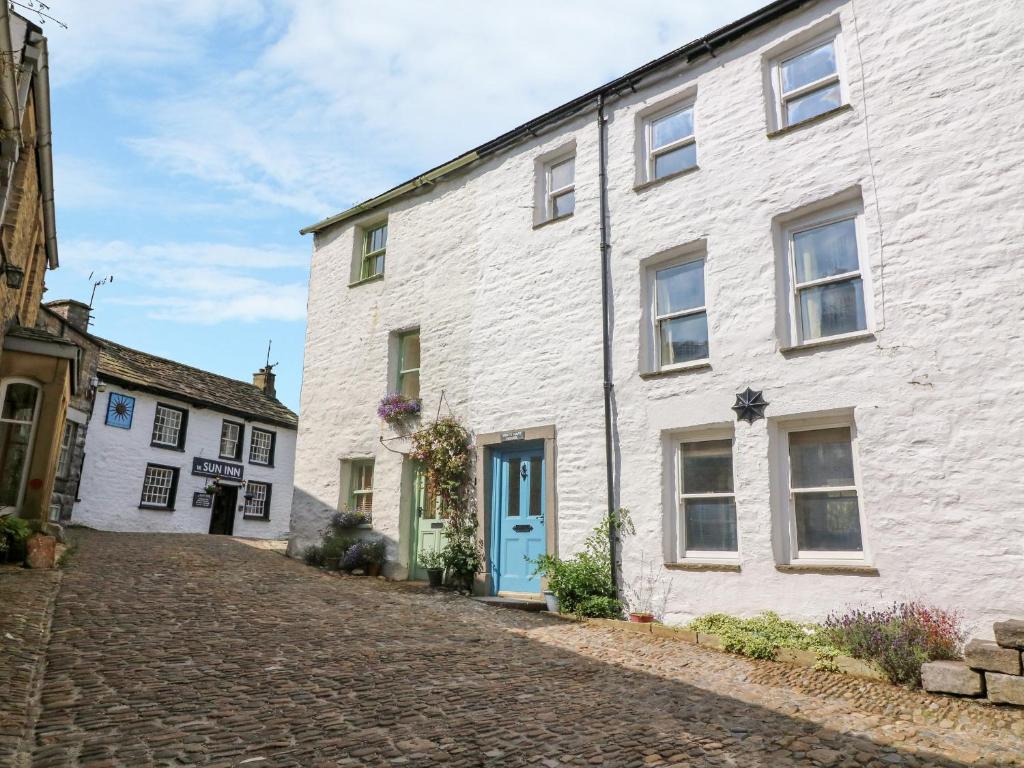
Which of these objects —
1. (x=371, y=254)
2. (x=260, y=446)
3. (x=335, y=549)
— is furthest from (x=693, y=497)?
(x=260, y=446)

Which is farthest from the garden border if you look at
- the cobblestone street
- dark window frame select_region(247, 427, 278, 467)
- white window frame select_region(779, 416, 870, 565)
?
dark window frame select_region(247, 427, 278, 467)

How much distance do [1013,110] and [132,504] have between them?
25.2 metres

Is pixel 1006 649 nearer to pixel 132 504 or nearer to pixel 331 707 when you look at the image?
pixel 331 707

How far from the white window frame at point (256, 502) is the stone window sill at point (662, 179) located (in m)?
22.0

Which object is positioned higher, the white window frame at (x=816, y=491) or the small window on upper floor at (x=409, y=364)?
the small window on upper floor at (x=409, y=364)

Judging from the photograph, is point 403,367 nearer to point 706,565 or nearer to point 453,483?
point 453,483

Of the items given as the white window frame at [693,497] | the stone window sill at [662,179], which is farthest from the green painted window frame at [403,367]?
the white window frame at [693,497]

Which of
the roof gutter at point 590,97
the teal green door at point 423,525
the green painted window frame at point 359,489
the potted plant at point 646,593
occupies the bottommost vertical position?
the potted plant at point 646,593

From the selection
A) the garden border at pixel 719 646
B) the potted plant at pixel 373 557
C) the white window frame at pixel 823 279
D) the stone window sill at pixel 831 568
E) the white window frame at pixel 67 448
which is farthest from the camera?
the white window frame at pixel 67 448

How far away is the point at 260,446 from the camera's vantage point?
2850cm

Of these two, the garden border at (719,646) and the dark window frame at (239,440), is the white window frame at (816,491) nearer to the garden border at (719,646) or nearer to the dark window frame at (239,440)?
the garden border at (719,646)

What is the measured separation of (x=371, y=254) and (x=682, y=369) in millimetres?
8516

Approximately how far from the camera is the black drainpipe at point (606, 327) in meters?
9.82

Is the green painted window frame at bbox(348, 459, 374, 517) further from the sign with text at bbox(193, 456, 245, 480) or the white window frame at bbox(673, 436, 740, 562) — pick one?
the sign with text at bbox(193, 456, 245, 480)
